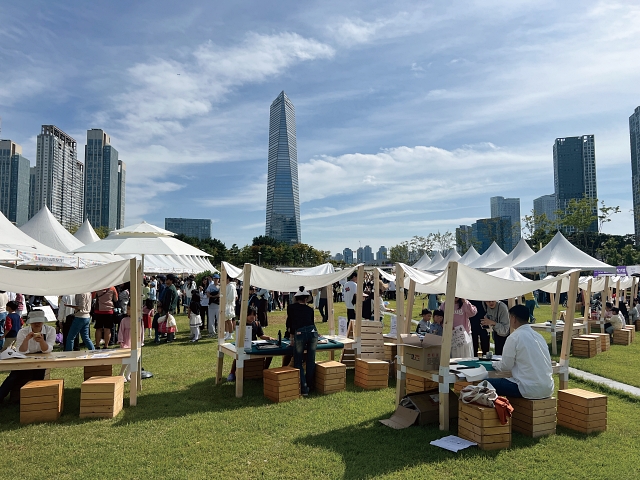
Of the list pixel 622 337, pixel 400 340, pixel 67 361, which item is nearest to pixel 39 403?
pixel 67 361

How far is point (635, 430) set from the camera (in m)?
5.86

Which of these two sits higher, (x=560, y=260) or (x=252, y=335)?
(x=560, y=260)

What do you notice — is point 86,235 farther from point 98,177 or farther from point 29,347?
point 98,177

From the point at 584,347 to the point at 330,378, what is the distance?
757 cm

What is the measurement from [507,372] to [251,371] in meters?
4.76

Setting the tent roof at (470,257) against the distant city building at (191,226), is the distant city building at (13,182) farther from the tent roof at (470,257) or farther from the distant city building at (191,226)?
the distant city building at (191,226)

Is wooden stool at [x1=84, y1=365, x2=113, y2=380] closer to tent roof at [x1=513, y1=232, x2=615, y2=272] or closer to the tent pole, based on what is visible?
the tent pole

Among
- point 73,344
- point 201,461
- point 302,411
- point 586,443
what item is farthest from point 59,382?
point 586,443

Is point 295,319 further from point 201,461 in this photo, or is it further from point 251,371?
point 201,461

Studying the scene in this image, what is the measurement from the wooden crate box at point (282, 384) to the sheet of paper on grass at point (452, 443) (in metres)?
2.60

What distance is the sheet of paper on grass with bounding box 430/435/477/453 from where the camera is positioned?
16.6ft

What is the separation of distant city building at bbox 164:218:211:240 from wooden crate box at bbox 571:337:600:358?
17190 cm

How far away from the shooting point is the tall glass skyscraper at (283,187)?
551ft

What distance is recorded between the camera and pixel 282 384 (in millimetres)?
7070
